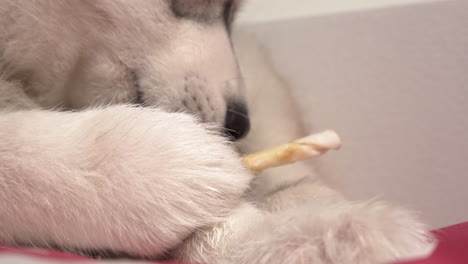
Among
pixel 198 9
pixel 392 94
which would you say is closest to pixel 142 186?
pixel 198 9

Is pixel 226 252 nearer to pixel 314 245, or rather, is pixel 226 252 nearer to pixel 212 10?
pixel 314 245

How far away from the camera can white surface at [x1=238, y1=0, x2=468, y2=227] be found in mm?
1058

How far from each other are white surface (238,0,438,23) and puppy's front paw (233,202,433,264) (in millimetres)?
956

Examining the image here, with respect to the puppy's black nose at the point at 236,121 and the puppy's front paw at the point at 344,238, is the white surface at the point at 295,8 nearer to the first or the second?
the puppy's black nose at the point at 236,121

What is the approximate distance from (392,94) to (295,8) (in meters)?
0.51

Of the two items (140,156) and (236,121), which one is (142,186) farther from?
(236,121)

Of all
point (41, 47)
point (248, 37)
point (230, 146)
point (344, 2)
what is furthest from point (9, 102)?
point (344, 2)

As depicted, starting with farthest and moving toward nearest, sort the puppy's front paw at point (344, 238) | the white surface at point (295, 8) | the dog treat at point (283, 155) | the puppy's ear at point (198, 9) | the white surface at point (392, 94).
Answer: the white surface at point (295, 8) < the white surface at point (392, 94) < the puppy's ear at point (198, 9) < the dog treat at point (283, 155) < the puppy's front paw at point (344, 238)

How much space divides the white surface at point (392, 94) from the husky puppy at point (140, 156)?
0.34m

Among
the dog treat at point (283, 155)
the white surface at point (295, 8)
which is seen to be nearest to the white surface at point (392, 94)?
the white surface at point (295, 8)

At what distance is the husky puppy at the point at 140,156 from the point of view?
53 centimetres

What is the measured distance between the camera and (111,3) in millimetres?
817

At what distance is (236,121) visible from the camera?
90 centimetres

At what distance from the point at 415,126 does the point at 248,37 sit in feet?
1.98
